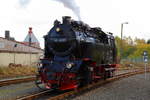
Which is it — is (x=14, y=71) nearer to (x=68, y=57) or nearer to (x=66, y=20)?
(x=68, y=57)

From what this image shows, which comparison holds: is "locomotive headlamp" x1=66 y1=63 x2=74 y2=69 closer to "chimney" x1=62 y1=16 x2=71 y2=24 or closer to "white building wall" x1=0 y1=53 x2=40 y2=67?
"chimney" x1=62 y1=16 x2=71 y2=24

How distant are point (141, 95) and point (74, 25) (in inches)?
197

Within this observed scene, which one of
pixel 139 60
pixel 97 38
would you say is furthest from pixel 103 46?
pixel 139 60

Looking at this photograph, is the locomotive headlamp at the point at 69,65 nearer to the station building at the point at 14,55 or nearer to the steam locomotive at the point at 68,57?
the steam locomotive at the point at 68,57

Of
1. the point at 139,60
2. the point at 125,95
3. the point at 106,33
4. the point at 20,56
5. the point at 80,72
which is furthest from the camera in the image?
the point at 139,60

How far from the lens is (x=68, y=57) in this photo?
12.3m

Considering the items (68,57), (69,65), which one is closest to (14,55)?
(68,57)

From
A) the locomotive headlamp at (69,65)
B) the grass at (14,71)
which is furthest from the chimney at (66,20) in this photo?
the grass at (14,71)

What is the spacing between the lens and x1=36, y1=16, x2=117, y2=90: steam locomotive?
1154cm

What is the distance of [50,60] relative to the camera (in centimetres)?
1238

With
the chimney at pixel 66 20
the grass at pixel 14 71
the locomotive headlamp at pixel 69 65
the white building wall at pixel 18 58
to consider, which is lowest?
the grass at pixel 14 71

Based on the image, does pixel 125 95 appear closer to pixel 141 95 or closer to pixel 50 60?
pixel 141 95

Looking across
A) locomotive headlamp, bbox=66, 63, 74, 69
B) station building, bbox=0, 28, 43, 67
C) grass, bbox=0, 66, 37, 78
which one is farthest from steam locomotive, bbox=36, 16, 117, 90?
station building, bbox=0, 28, 43, 67

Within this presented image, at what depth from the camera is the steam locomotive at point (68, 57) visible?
11.5m
